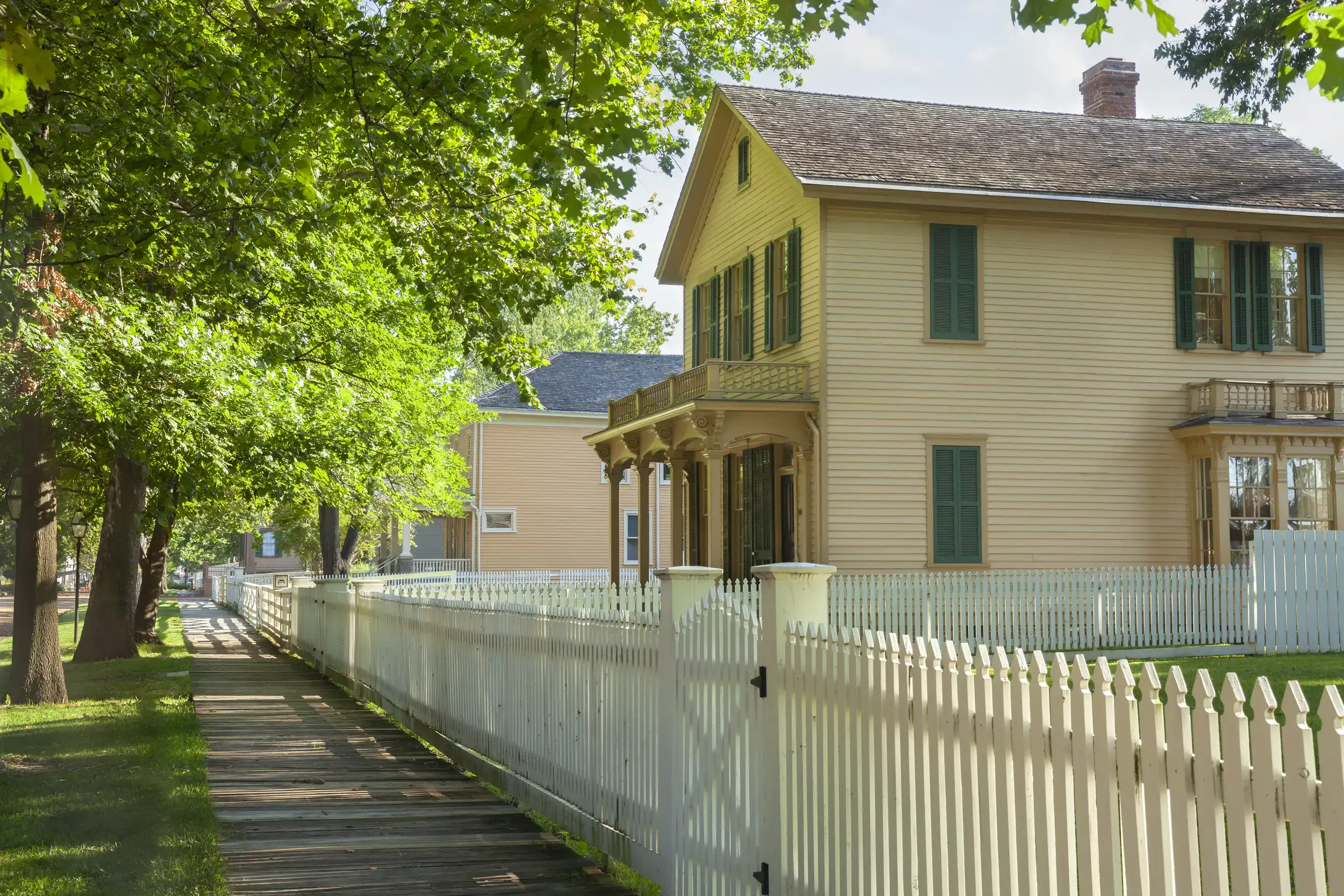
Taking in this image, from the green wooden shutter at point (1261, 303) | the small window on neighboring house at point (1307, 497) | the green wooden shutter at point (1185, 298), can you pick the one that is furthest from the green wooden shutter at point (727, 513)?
the small window on neighboring house at point (1307, 497)

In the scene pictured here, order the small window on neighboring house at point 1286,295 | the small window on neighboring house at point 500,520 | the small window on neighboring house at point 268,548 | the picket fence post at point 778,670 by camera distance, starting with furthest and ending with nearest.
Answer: the small window on neighboring house at point 268,548, the small window on neighboring house at point 500,520, the small window on neighboring house at point 1286,295, the picket fence post at point 778,670

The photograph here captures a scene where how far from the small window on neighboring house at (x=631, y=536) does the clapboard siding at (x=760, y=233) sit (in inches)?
639

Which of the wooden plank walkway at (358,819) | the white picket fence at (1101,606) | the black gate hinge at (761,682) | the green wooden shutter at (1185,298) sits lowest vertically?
the wooden plank walkway at (358,819)

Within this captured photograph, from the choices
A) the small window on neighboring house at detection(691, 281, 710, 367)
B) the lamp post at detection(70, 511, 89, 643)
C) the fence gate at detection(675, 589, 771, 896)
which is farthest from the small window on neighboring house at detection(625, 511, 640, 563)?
the fence gate at detection(675, 589, 771, 896)

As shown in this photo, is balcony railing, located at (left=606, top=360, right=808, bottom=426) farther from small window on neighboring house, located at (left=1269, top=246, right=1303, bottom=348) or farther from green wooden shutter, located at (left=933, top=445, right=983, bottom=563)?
small window on neighboring house, located at (left=1269, top=246, right=1303, bottom=348)

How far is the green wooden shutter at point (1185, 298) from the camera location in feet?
77.7

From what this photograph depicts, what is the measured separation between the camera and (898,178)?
72.1ft

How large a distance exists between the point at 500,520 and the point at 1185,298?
89.1ft

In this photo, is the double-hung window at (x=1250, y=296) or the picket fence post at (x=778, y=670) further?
the double-hung window at (x=1250, y=296)

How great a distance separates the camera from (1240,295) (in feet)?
78.8

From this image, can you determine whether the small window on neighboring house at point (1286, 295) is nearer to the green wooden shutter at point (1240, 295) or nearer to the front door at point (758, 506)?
the green wooden shutter at point (1240, 295)

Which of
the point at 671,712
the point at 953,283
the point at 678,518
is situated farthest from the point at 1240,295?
the point at 671,712

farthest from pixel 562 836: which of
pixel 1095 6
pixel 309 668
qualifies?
pixel 309 668

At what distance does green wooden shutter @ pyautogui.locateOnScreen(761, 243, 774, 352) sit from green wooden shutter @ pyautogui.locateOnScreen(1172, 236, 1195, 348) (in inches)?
277
